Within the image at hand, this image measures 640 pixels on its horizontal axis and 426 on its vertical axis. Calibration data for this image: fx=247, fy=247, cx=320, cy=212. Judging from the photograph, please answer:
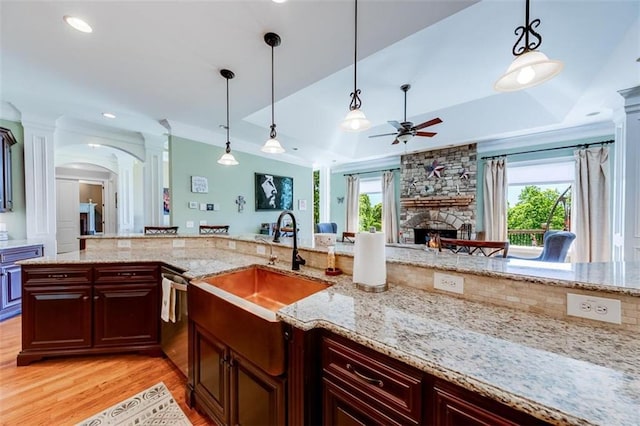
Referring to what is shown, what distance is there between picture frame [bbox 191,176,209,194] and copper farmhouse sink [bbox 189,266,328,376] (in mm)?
3088

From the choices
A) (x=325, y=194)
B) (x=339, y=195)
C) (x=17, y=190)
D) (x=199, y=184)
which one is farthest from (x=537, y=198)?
(x=17, y=190)

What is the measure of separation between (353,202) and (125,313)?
5.94 metres

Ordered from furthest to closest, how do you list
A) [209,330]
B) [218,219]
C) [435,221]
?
[435,221] → [218,219] → [209,330]

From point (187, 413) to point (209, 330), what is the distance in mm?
713

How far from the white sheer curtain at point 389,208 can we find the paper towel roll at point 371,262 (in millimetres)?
5346

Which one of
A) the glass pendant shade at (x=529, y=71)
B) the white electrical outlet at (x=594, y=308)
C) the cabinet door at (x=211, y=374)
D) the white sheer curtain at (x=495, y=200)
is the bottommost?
the cabinet door at (x=211, y=374)

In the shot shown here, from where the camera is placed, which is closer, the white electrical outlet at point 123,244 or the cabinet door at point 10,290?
the white electrical outlet at point 123,244

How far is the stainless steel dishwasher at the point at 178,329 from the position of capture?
1801mm

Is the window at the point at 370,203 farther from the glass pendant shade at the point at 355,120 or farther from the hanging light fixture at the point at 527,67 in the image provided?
the hanging light fixture at the point at 527,67

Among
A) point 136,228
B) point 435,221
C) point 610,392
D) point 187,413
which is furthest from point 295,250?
point 136,228

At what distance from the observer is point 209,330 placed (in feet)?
4.79

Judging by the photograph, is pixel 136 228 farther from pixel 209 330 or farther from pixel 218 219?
pixel 209 330

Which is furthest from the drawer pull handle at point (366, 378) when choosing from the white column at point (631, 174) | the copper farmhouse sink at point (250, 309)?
the white column at point (631, 174)

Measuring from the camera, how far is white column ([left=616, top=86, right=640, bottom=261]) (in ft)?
9.33
